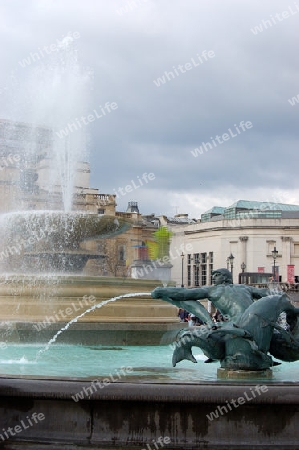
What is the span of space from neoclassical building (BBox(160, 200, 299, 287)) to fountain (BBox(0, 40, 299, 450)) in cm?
5261

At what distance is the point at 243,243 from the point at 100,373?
63.3m

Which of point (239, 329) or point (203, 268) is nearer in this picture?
point (239, 329)

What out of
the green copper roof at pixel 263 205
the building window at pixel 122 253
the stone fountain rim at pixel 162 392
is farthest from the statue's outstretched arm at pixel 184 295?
the green copper roof at pixel 263 205

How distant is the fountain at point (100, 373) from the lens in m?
5.42

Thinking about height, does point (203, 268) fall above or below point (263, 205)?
below

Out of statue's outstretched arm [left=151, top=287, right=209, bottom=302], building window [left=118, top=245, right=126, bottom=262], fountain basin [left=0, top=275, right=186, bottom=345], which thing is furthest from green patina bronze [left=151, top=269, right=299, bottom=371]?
building window [left=118, top=245, right=126, bottom=262]

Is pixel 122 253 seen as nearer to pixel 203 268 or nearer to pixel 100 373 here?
pixel 203 268

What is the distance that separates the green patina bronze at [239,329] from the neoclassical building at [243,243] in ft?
189

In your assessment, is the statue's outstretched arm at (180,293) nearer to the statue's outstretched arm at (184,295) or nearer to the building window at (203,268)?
the statue's outstretched arm at (184,295)

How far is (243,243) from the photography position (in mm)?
69750

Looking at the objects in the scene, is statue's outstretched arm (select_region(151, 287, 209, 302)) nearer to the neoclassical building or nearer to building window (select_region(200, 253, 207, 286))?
the neoclassical building

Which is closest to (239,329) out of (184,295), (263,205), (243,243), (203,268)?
(184,295)

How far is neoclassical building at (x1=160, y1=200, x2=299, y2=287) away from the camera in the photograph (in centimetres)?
6925

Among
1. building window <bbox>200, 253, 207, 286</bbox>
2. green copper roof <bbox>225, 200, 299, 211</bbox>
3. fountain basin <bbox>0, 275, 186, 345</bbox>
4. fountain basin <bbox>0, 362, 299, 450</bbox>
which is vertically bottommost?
fountain basin <bbox>0, 362, 299, 450</bbox>
